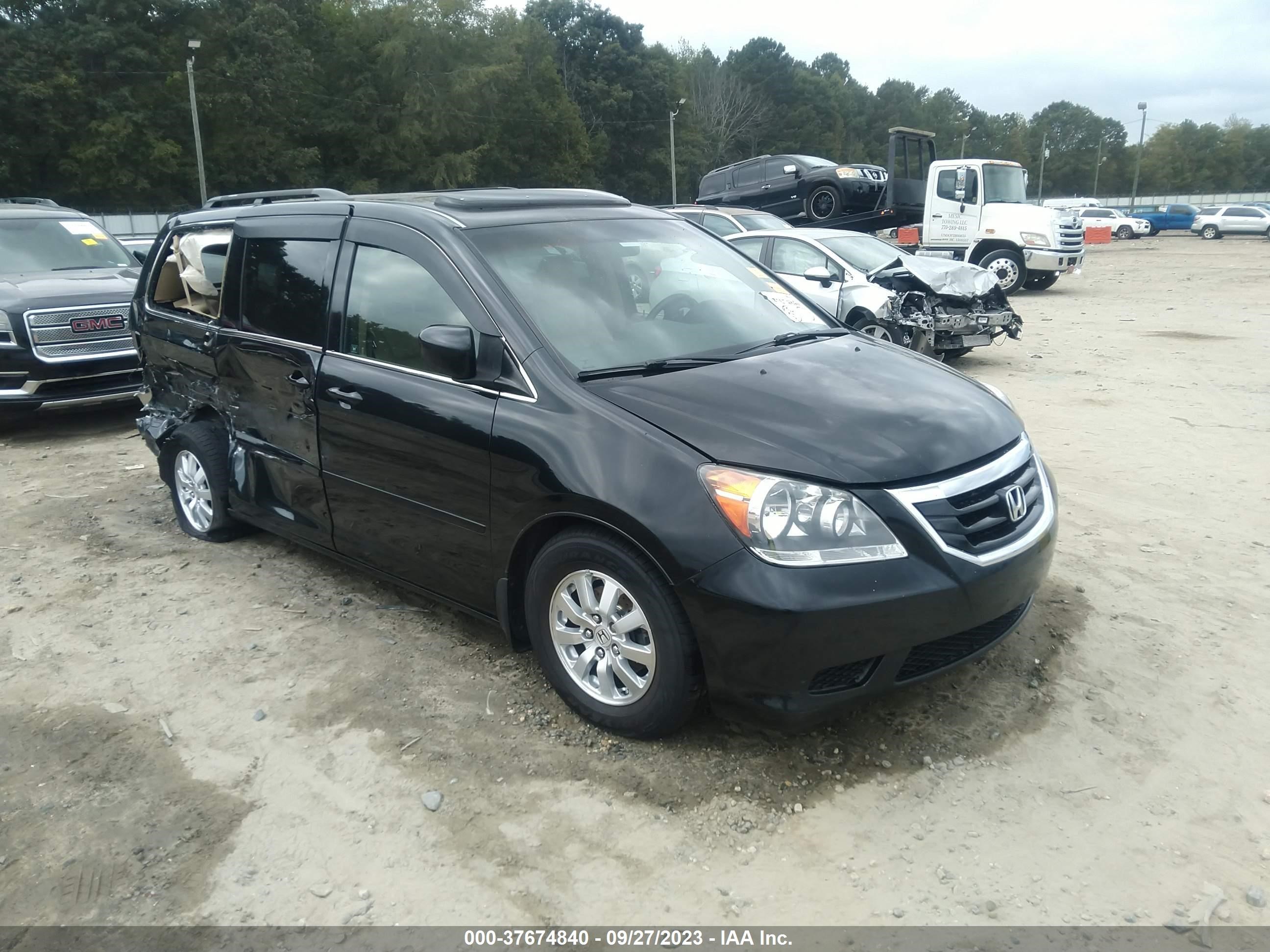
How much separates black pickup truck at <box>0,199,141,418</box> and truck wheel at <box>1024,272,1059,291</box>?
17.2 meters

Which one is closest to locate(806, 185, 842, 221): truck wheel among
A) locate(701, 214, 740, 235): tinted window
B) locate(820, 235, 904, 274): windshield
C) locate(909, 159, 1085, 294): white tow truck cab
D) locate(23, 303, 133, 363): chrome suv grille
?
locate(909, 159, 1085, 294): white tow truck cab

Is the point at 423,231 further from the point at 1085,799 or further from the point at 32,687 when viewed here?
the point at 1085,799

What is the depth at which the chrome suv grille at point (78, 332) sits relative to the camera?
8398mm

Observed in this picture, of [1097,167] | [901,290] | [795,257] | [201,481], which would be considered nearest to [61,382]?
[201,481]

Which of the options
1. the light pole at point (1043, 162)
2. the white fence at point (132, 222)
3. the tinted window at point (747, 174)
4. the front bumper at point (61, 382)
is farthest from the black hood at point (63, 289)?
the light pole at point (1043, 162)

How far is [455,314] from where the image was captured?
3760 mm

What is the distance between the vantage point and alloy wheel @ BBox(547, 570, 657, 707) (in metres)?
3.23

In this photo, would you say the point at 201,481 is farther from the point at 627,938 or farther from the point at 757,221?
the point at 757,221

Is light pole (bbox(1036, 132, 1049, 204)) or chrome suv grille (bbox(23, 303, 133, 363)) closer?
chrome suv grille (bbox(23, 303, 133, 363))

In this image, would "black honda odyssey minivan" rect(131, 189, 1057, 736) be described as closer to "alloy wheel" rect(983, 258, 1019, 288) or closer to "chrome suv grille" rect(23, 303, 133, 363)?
"chrome suv grille" rect(23, 303, 133, 363)

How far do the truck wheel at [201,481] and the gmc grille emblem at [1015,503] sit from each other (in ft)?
12.9

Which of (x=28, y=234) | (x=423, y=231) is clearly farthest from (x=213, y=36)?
(x=423, y=231)

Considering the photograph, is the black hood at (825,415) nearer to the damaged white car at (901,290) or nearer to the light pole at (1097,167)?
the damaged white car at (901,290)

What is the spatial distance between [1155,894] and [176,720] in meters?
3.38
